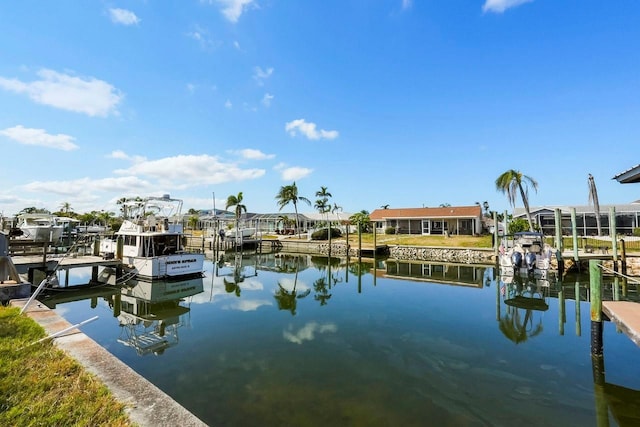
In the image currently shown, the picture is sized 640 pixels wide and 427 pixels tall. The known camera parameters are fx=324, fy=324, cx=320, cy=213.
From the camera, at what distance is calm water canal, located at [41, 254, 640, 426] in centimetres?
563

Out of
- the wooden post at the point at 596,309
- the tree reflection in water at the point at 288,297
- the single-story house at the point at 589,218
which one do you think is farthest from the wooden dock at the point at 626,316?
the single-story house at the point at 589,218

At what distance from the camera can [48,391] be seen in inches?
163

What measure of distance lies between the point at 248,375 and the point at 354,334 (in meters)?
3.85

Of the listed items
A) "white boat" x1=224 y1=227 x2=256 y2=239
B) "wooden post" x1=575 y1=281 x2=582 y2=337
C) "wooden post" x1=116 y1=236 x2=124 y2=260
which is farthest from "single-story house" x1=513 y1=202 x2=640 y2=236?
"wooden post" x1=116 y1=236 x2=124 y2=260

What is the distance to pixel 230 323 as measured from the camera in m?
11.0

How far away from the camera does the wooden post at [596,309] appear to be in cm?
745

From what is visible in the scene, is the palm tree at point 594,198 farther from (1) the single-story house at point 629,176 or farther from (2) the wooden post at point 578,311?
(1) the single-story house at point 629,176

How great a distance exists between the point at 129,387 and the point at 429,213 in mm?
40703

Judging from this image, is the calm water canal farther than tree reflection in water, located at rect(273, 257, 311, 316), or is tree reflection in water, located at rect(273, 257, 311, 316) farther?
tree reflection in water, located at rect(273, 257, 311, 316)

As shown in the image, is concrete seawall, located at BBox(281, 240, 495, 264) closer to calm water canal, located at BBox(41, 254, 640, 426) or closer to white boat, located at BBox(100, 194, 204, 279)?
→ calm water canal, located at BBox(41, 254, 640, 426)

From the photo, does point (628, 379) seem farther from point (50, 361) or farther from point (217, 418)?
point (50, 361)

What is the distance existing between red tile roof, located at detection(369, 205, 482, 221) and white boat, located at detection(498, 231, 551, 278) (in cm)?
1648

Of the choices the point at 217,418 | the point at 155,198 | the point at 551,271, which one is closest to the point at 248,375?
the point at 217,418

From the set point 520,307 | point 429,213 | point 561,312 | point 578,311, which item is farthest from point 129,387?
point 429,213
